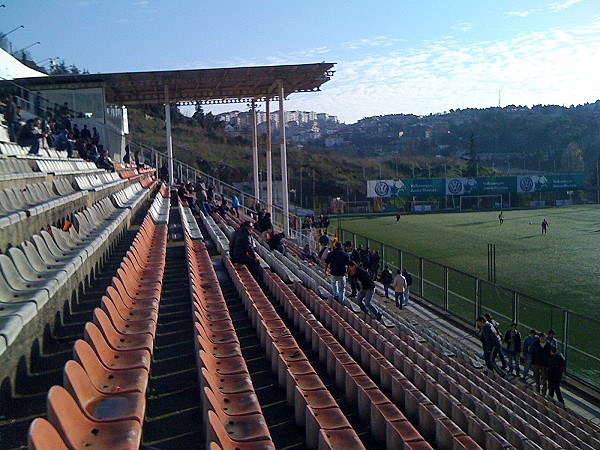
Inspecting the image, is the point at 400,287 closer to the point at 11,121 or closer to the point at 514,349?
the point at 514,349

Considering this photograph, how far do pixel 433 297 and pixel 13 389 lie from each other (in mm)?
14374

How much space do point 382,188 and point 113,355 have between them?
47.0m

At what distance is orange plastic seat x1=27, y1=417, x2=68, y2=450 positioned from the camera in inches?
60.7

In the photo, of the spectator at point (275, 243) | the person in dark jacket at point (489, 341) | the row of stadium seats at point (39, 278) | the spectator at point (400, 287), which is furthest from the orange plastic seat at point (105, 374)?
the spectator at point (400, 287)

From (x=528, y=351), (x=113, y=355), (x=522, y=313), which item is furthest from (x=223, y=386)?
(x=522, y=313)

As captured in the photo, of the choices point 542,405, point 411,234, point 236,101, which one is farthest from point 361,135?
point 542,405

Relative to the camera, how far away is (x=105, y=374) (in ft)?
8.79

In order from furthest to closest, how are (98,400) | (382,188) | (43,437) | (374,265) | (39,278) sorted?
(382,188), (374,265), (39,278), (98,400), (43,437)

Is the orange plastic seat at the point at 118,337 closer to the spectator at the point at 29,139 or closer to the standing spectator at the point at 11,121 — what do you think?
the spectator at the point at 29,139

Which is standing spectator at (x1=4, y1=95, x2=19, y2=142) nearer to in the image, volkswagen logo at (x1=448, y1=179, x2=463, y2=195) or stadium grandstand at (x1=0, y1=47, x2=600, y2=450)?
stadium grandstand at (x1=0, y1=47, x2=600, y2=450)

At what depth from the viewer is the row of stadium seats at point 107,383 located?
6.27ft

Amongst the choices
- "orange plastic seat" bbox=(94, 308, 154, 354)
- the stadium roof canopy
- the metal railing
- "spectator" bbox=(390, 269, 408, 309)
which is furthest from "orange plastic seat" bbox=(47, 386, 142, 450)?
the stadium roof canopy

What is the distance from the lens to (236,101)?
76.7 ft

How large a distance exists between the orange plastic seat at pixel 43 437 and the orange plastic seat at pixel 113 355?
3.27 feet
